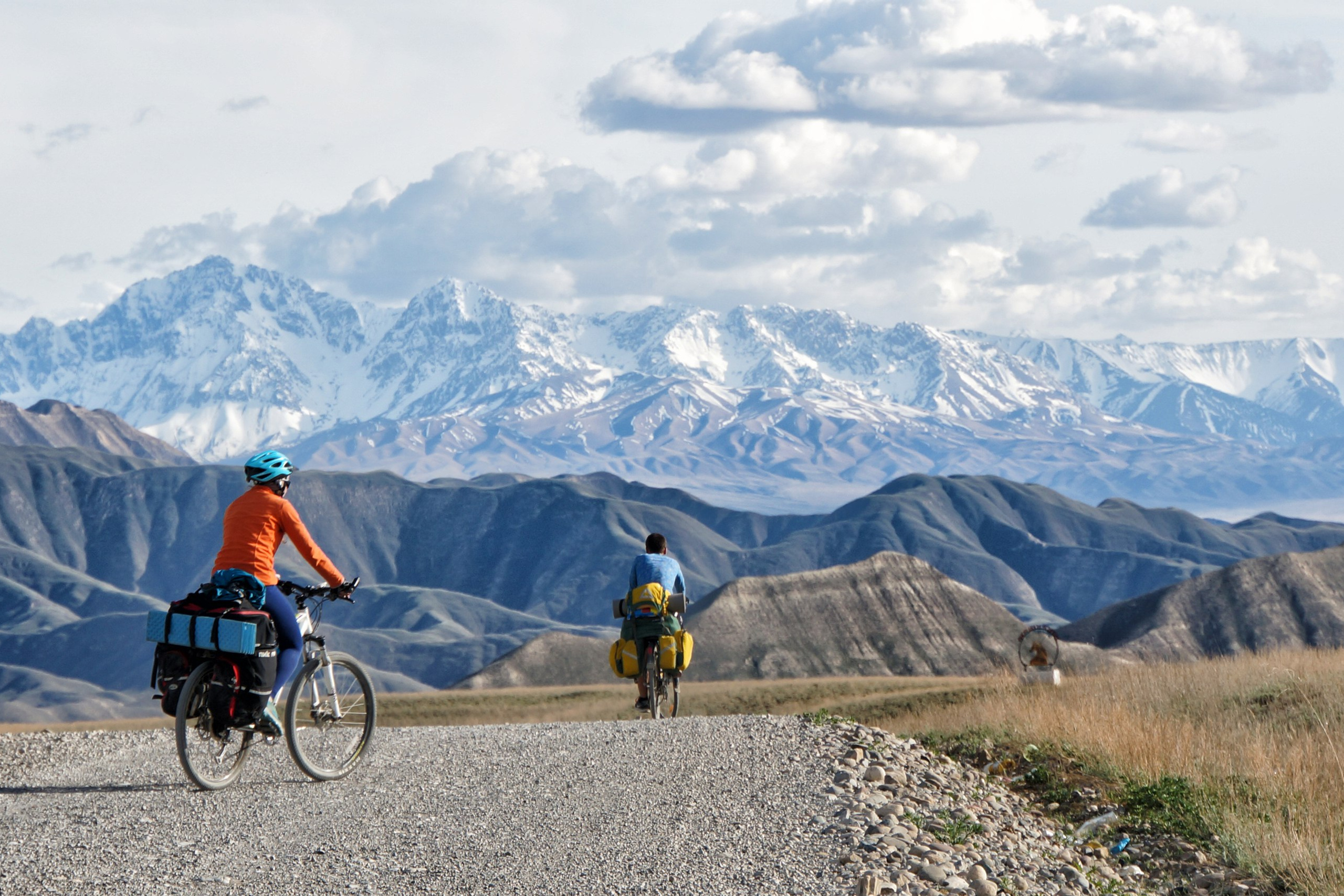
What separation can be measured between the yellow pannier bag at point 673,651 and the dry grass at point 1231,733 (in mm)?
3185

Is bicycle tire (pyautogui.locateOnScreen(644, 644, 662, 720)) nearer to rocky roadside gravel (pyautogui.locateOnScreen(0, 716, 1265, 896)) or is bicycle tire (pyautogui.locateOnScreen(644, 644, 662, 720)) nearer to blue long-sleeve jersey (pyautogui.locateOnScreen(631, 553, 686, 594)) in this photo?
blue long-sleeve jersey (pyautogui.locateOnScreen(631, 553, 686, 594))

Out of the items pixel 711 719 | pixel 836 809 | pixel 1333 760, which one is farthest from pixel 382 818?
pixel 1333 760

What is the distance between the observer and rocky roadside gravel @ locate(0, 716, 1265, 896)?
344 inches

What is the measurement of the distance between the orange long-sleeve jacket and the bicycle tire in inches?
216

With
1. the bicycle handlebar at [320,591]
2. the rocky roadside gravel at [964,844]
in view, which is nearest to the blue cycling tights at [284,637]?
the bicycle handlebar at [320,591]

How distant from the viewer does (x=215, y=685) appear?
35.3 feet

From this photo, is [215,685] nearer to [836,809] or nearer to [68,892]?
[68,892]

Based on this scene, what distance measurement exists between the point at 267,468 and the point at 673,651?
19.4 feet

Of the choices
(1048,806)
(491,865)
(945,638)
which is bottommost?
(945,638)

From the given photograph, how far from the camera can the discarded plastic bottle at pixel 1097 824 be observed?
12.5 meters

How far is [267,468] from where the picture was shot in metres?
11.4

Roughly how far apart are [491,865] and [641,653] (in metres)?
7.13

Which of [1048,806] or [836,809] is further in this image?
[1048,806]

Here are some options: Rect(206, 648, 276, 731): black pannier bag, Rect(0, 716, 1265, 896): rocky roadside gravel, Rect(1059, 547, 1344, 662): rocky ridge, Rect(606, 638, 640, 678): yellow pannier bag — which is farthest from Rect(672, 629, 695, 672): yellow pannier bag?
Rect(1059, 547, 1344, 662): rocky ridge
